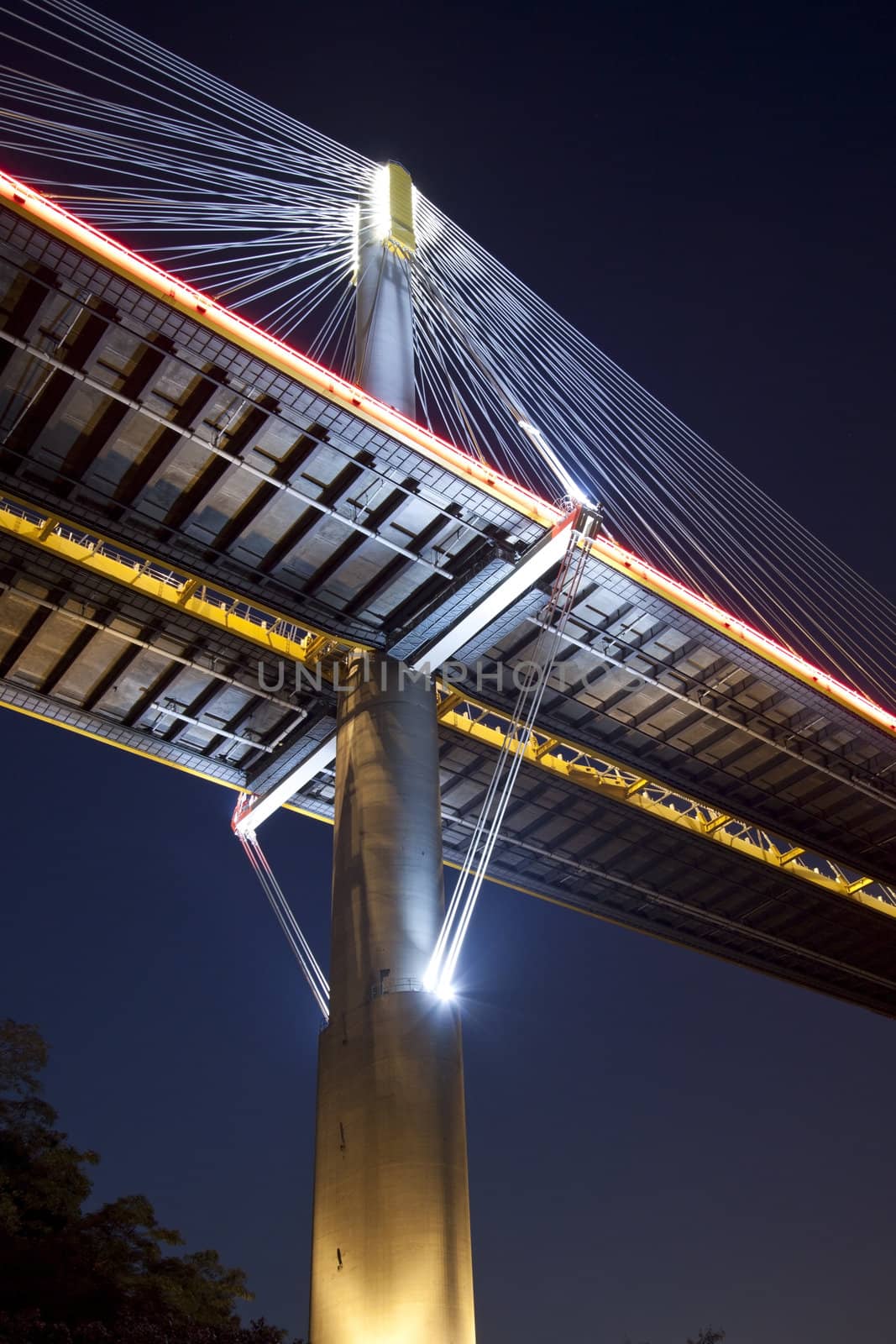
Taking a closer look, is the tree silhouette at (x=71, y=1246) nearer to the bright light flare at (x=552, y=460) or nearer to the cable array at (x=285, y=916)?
the cable array at (x=285, y=916)

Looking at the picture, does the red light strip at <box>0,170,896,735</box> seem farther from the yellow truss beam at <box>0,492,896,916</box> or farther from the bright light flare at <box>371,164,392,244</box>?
the bright light flare at <box>371,164,392,244</box>

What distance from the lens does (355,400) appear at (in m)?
22.1

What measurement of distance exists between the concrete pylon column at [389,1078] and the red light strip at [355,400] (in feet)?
17.7

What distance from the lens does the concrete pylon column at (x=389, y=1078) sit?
19.6m

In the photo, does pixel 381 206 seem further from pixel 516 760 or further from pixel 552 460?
pixel 516 760

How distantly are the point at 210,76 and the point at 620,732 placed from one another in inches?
840

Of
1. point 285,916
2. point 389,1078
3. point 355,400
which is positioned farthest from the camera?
point 285,916

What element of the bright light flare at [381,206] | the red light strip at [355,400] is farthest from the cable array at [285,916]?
the bright light flare at [381,206]

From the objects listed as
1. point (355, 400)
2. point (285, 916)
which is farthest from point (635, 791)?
point (355, 400)

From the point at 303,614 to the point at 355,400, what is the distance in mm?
5762

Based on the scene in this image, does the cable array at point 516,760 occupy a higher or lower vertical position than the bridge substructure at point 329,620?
lower

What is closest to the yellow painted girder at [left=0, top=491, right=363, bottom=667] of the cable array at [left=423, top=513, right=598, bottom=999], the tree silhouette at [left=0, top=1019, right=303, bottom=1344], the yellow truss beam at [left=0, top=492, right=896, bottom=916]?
the yellow truss beam at [left=0, top=492, right=896, bottom=916]

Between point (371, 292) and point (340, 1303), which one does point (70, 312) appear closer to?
point (371, 292)

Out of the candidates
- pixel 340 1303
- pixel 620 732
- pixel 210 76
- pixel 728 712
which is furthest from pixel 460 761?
pixel 210 76
